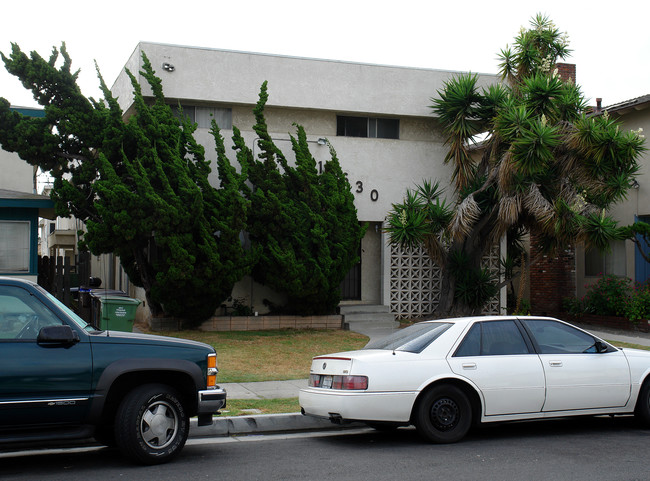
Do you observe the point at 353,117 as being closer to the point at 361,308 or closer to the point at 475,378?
the point at 361,308

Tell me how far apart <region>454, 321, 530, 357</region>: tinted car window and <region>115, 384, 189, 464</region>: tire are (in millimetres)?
3041

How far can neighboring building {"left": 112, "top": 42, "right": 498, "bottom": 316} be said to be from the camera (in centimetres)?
1836

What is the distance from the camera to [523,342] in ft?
27.6

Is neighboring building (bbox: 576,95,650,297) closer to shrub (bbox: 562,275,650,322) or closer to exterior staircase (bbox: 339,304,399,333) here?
shrub (bbox: 562,275,650,322)

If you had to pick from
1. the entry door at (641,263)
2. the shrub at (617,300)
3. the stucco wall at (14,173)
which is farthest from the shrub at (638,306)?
the stucco wall at (14,173)

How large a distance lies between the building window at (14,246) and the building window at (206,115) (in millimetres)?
4565

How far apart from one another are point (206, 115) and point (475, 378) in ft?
41.5

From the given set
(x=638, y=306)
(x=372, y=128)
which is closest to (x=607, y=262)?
(x=638, y=306)

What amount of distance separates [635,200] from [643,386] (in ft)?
41.3

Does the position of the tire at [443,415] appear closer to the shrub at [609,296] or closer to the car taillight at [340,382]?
the car taillight at [340,382]

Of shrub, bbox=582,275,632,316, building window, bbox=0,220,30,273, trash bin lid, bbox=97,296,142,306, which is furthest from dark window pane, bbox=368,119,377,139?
building window, bbox=0,220,30,273

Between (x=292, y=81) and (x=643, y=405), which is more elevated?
(x=292, y=81)

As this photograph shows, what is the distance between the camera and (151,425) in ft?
22.8

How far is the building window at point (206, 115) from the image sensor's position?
18578mm
